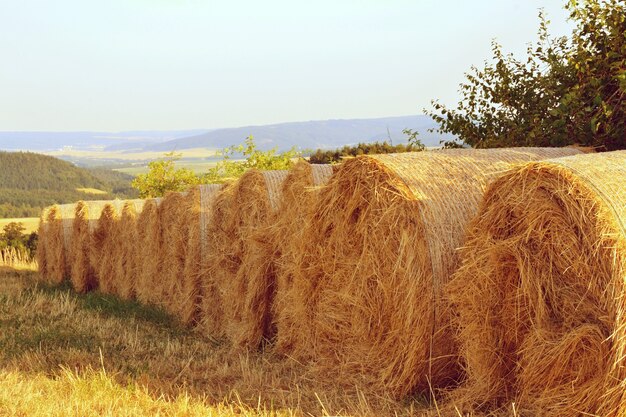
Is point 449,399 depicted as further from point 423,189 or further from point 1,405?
point 1,405

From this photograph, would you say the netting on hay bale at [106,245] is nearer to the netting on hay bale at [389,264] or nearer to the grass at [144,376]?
the grass at [144,376]

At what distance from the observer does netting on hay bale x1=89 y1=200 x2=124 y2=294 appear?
1455 cm

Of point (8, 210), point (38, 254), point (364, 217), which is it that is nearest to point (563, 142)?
point (364, 217)

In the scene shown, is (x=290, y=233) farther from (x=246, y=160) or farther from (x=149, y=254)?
(x=246, y=160)

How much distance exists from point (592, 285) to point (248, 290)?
4.84 meters

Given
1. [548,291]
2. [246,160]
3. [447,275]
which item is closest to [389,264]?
[447,275]

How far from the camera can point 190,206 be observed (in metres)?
10.6

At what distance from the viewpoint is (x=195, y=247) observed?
10.2 meters

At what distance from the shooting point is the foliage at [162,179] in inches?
969

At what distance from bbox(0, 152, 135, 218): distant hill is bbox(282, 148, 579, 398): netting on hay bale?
6158 cm

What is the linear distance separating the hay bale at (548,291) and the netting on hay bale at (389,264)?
294 millimetres

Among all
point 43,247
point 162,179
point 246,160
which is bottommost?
point 43,247

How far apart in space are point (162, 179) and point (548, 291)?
21249mm

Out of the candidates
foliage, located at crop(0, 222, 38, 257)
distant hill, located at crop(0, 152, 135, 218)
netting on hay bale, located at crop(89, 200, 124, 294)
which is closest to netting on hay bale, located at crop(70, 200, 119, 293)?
netting on hay bale, located at crop(89, 200, 124, 294)
